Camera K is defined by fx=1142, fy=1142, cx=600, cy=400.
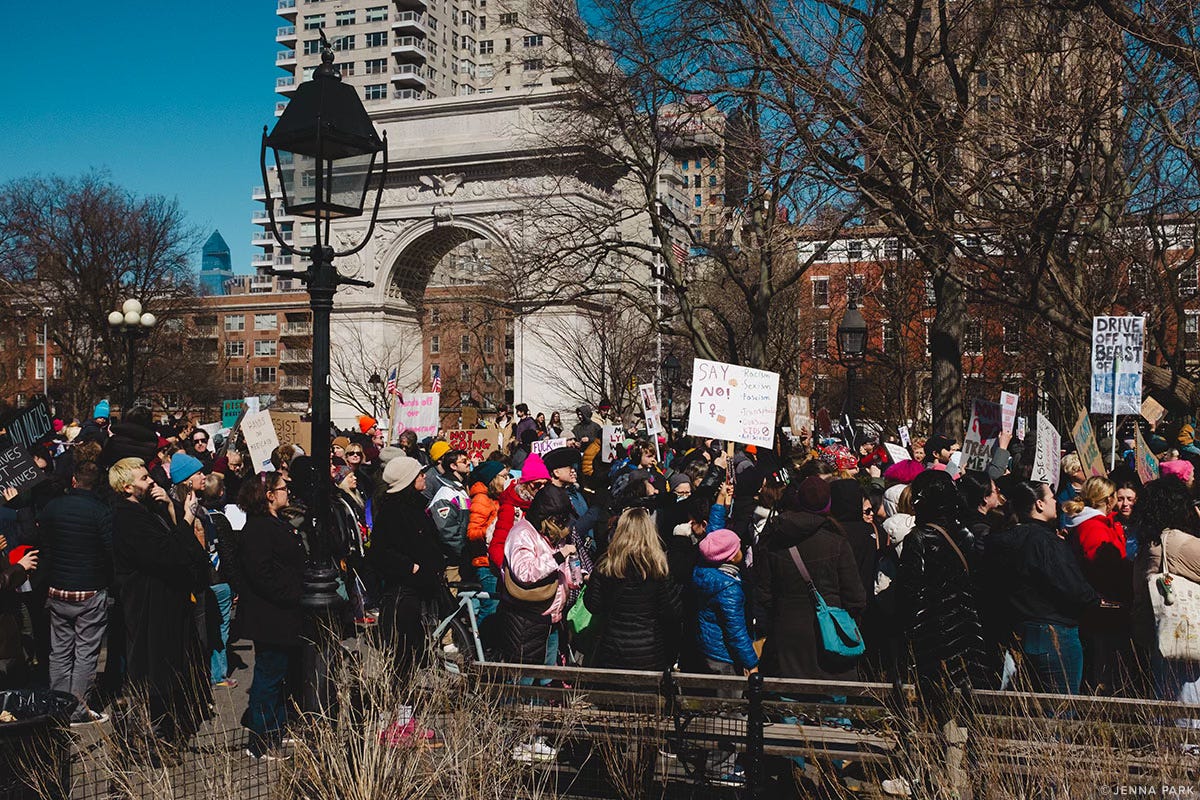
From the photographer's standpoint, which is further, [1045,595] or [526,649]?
[526,649]

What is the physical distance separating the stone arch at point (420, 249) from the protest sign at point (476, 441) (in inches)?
986

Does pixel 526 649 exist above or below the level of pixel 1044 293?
below

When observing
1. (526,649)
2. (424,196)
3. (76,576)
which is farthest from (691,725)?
(424,196)

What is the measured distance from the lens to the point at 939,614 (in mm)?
5898

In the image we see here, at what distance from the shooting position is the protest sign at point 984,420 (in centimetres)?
1284

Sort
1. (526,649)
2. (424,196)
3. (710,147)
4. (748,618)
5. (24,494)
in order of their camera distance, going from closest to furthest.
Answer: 1. (526,649)
2. (748,618)
3. (24,494)
4. (710,147)
5. (424,196)

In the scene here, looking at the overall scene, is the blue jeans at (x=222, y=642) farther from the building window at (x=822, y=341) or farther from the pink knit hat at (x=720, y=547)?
the building window at (x=822, y=341)

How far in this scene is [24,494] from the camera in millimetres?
10031

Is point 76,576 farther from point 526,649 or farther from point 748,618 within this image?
point 748,618

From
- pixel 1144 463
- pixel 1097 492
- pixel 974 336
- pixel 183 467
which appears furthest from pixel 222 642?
pixel 974 336

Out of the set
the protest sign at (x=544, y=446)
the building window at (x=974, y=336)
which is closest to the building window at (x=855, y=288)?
the building window at (x=974, y=336)

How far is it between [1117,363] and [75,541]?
33.5ft

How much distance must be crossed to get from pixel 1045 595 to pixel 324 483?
4149 millimetres

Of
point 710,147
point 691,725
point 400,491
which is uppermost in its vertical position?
point 710,147
